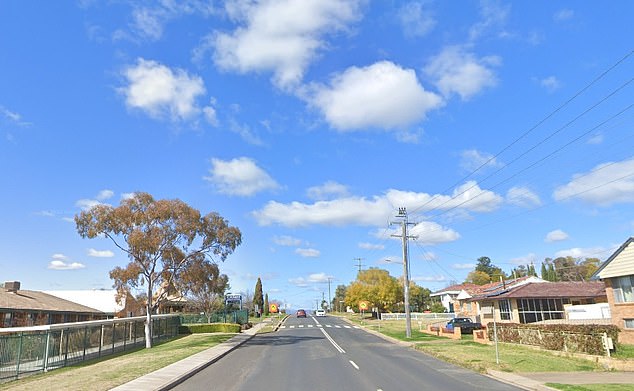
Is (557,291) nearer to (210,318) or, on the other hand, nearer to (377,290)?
(377,290)

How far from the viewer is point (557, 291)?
45812mm

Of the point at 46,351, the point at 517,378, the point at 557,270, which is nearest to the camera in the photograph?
the point at 517,378

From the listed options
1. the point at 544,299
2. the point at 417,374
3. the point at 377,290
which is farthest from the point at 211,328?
the point at 377,290

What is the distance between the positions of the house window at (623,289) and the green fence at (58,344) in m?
31.5

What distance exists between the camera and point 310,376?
16859mm

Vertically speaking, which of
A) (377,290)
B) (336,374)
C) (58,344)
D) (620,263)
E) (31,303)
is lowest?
(336,374)

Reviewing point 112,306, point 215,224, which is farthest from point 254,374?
point 112,306

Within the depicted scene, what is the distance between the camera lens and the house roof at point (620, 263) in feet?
95.2

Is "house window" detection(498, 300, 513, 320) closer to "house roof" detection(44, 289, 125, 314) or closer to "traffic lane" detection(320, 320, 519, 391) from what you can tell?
"traffic lane" detection(320, 320, 519, 391)

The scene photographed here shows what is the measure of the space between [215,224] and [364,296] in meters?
46.4

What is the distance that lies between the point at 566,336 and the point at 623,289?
9.97 m

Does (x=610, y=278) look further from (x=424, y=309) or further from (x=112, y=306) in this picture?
(x=424, y=309)

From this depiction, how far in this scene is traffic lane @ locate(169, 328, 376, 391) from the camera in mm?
14758

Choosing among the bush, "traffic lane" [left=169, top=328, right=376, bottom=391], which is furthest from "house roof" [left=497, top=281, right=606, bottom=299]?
"traffic lane" [left=169, top=328, right=376, bottom=391]
